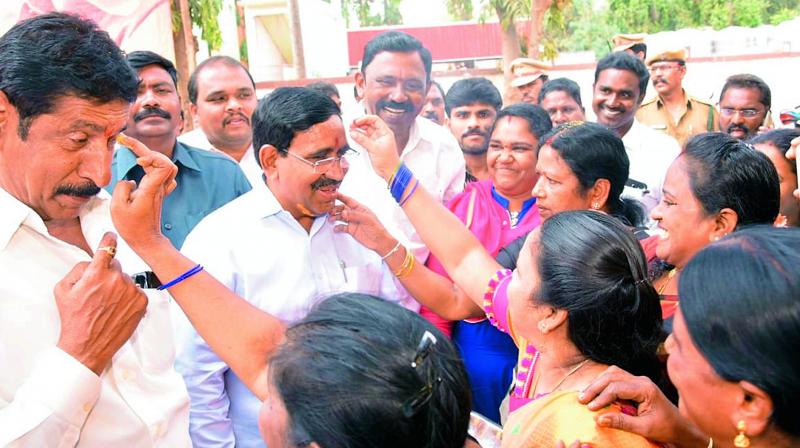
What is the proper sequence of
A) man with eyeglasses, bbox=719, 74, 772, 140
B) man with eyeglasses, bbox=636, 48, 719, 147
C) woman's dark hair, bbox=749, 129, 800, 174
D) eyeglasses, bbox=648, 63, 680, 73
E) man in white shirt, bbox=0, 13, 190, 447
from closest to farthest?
man in white shirt, bbox=0, 13, 190, 447, woman's dark hair, bbox=749, 129, 800, 174, man with eyeglasses, bbox=719, 74, 772, 140, man with eyeglasses, bbox=636, 48, 719, 147, eyeglasses, bbox=648, 63, 680, 73

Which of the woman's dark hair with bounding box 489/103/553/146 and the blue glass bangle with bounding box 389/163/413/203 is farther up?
the woman's dark hair with bounding box 489/103/553/146

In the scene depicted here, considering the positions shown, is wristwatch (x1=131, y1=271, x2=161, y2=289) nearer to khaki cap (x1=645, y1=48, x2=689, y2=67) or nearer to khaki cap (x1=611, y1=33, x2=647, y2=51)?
khaki cap (x1=645, y1=48, x2=689, y2=67)

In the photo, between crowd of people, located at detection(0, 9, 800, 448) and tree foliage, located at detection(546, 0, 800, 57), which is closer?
crowd of people, located at detection(0, 9, 800, 448)

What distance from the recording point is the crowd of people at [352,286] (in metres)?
1.27

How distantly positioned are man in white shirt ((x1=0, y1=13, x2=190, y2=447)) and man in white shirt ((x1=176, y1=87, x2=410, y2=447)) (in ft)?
1.61

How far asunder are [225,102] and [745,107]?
3.81m

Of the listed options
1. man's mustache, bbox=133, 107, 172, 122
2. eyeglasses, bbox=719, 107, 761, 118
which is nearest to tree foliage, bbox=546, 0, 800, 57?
eyeglasses, bbox=719, 107, 761, 118

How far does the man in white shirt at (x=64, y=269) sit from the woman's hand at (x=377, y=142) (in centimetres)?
106

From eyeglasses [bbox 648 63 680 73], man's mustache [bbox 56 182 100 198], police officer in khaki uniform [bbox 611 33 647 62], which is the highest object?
police officer in khaki uniform [bbox 611 33 647 62]

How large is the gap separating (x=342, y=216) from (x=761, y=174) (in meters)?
1.50

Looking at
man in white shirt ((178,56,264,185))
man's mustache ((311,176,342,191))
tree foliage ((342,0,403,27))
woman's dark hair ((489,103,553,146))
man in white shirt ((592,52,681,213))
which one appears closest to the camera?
man's mustache ((311,176,342,191))

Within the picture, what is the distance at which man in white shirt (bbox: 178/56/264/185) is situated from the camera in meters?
4.23

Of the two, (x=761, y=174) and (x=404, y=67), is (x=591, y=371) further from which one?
(x=404, y=67)

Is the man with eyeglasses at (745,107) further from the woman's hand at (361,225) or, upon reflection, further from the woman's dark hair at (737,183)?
the woman's hand at (361,225)
